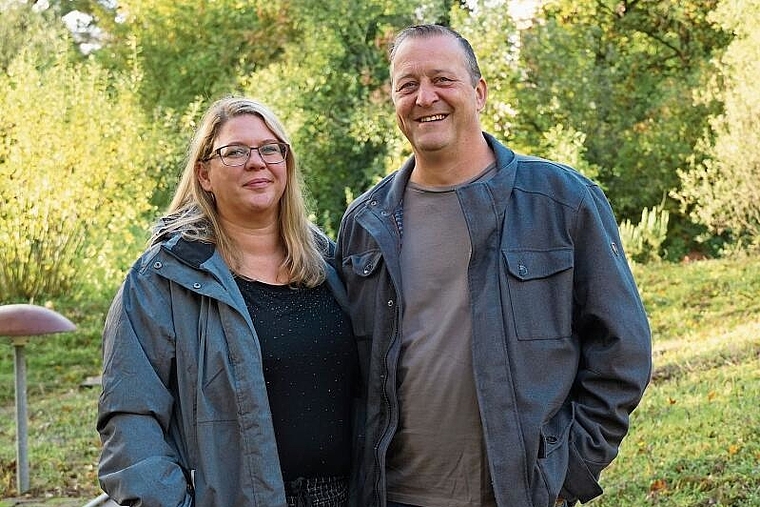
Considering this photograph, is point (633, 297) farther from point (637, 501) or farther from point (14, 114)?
point (14, 114)

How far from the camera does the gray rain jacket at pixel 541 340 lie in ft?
9.05

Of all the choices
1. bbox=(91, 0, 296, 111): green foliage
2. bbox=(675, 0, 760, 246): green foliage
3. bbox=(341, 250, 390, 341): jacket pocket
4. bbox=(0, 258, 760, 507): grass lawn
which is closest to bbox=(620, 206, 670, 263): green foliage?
bbox=(675, 0, 760, 246): green foliage

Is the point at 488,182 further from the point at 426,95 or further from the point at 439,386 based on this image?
the point at 439,386

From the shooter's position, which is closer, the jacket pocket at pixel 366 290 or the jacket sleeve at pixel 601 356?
the jacket sleeve at pixel 601 356

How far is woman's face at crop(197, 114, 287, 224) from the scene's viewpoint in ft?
Result: 9.88

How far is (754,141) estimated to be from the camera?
1216cm

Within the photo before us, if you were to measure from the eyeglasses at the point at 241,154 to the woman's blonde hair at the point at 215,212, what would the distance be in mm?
47

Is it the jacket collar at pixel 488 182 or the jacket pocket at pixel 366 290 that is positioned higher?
the jacket collar at pixel 488 182

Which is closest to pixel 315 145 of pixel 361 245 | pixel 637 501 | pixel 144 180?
pixel 144 180

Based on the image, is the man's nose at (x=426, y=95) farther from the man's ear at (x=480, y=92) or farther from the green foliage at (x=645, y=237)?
the green foliage at (x=645, y=237)

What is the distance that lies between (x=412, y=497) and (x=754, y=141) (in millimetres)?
10431

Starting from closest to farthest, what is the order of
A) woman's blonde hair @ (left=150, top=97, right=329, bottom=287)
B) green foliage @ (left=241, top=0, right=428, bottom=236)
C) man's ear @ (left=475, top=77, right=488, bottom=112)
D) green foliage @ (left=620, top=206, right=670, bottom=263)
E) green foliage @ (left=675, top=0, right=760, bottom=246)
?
woman's blonde hair @ (left=150, top=97, right=329, bottom=287)
man's ear @ (left=475, top=77, right=488, bottom=112)
green foliage @ (left=675, top=0, right=760, bottom=246)
green foliage @ (left=620, top=206, right=670, bottom=263)
green foliage @ (left=241, top=0, right=428, bottom=236)

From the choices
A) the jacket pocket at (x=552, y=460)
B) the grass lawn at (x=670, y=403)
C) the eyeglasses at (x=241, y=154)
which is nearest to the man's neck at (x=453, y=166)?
the eyeglasses at (x=241, y=154)

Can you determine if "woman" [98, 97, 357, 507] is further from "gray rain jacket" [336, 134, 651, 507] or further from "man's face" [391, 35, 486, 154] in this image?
"man's face" [391, 35, 486, 154]
